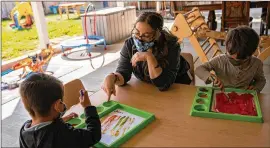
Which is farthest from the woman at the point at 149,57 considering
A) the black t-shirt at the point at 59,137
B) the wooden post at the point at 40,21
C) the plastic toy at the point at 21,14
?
the plastic toy at the point at 21,14

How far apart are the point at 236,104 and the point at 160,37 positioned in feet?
1.66

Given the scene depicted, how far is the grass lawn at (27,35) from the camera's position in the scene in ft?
16.2

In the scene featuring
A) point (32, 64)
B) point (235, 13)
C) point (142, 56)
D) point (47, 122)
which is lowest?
point (32, 64)

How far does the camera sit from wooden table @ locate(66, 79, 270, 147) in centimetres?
78

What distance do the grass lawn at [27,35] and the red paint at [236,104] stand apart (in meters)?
4.42

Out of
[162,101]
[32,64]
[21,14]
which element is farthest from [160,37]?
[21,14]

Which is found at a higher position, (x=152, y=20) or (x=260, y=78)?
(x=152, y=20)

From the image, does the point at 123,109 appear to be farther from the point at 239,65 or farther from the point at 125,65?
the point at 239,65

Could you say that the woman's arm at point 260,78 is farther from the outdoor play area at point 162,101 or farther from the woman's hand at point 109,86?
the woman's hand at point 109,86

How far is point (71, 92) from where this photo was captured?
1.23 metres

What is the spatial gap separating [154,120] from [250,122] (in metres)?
0.34

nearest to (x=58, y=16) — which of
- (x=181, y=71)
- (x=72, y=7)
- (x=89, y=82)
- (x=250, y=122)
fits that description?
(x=72, y=7)

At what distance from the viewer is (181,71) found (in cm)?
143

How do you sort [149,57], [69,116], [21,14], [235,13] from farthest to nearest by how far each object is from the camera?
1. [21,14]
2. [235,13]
3. [149,57]
4. [69,116]
